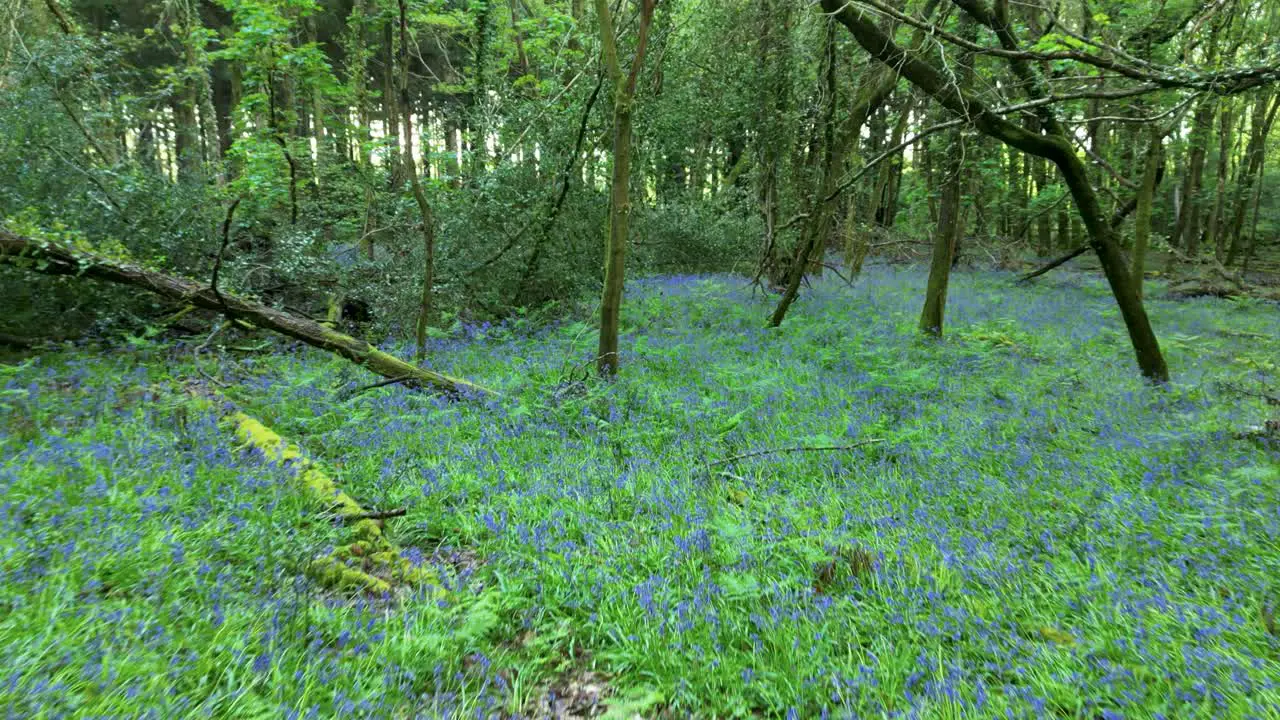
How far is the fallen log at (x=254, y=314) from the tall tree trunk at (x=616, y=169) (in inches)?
61.3

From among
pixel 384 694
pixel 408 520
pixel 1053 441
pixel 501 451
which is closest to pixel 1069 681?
pixel 384 694

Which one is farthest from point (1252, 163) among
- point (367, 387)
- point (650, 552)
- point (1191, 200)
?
point (367, 387)

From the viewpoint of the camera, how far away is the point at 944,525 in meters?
3.69

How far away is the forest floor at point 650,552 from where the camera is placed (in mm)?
2344

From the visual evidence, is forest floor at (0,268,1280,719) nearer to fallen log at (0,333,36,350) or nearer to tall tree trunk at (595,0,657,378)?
tall tree trunk at (595,0,657,378)

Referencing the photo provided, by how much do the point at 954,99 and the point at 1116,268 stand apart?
2649 mm

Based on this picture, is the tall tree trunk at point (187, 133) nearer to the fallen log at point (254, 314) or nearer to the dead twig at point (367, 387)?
the fallen log at point (254, 314)

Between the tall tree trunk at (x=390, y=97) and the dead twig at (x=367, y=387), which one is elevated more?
the tall tree trunk at (x=390, y=97)

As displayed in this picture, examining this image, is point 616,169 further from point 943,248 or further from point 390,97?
point 943,248

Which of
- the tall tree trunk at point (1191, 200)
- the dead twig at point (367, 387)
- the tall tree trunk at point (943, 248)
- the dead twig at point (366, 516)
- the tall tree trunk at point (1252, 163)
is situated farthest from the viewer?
the tall tree trunk at point (1191, 200)

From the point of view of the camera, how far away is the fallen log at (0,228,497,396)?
6.23 metres

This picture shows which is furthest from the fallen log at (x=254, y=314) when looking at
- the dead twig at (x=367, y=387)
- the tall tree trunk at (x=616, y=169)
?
the tall tree trunk at (x=616, y=169)

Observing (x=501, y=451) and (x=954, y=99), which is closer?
(x=501, y=451)

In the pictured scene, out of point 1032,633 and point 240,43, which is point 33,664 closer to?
point 1032,633
